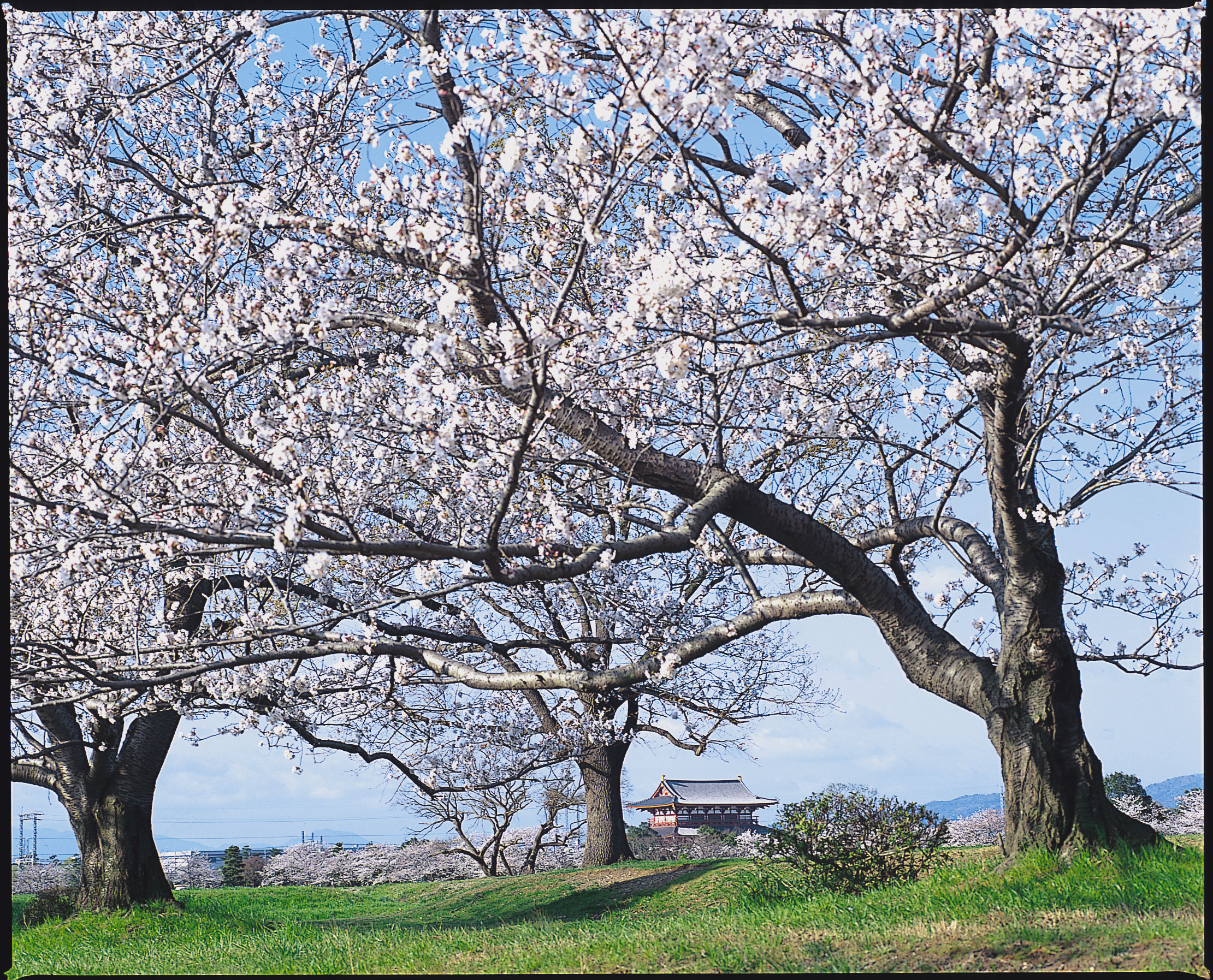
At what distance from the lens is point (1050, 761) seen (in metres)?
8.10

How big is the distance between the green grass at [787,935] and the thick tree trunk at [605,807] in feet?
15.1

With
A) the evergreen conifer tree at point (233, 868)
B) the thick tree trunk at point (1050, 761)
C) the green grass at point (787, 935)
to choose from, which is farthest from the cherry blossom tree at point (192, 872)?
the thick tree trunk at point (1050, 761)

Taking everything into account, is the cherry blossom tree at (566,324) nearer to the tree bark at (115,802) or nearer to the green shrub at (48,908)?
the tree bark at (115,802)

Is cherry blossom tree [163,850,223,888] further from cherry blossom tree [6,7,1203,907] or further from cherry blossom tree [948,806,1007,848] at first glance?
cherry blossom tree [948,806,1007,848]

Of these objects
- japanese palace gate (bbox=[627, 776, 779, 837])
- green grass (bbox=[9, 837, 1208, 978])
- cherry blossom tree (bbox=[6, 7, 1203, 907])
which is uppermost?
cherry blossom tree (bbox=[6, 7, 1203, 907])

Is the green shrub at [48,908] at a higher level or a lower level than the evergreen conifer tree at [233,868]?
higher

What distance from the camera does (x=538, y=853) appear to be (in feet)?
80.6

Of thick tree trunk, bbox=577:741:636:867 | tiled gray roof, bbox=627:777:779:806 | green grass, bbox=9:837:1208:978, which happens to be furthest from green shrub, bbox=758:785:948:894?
tiled gray roof, bbox=627:777:779:806

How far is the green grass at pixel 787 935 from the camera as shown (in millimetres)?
5832

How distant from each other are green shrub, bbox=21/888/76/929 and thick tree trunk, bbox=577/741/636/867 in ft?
26.6

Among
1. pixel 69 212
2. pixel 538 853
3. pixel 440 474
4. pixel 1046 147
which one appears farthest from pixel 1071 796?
pixel 538 853

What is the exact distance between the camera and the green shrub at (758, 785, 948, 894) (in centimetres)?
924

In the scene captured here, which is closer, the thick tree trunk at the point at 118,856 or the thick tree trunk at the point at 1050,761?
the thick tree trunk at the point at 1050,761

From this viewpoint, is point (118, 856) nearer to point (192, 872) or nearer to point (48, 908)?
point (48, 908)
